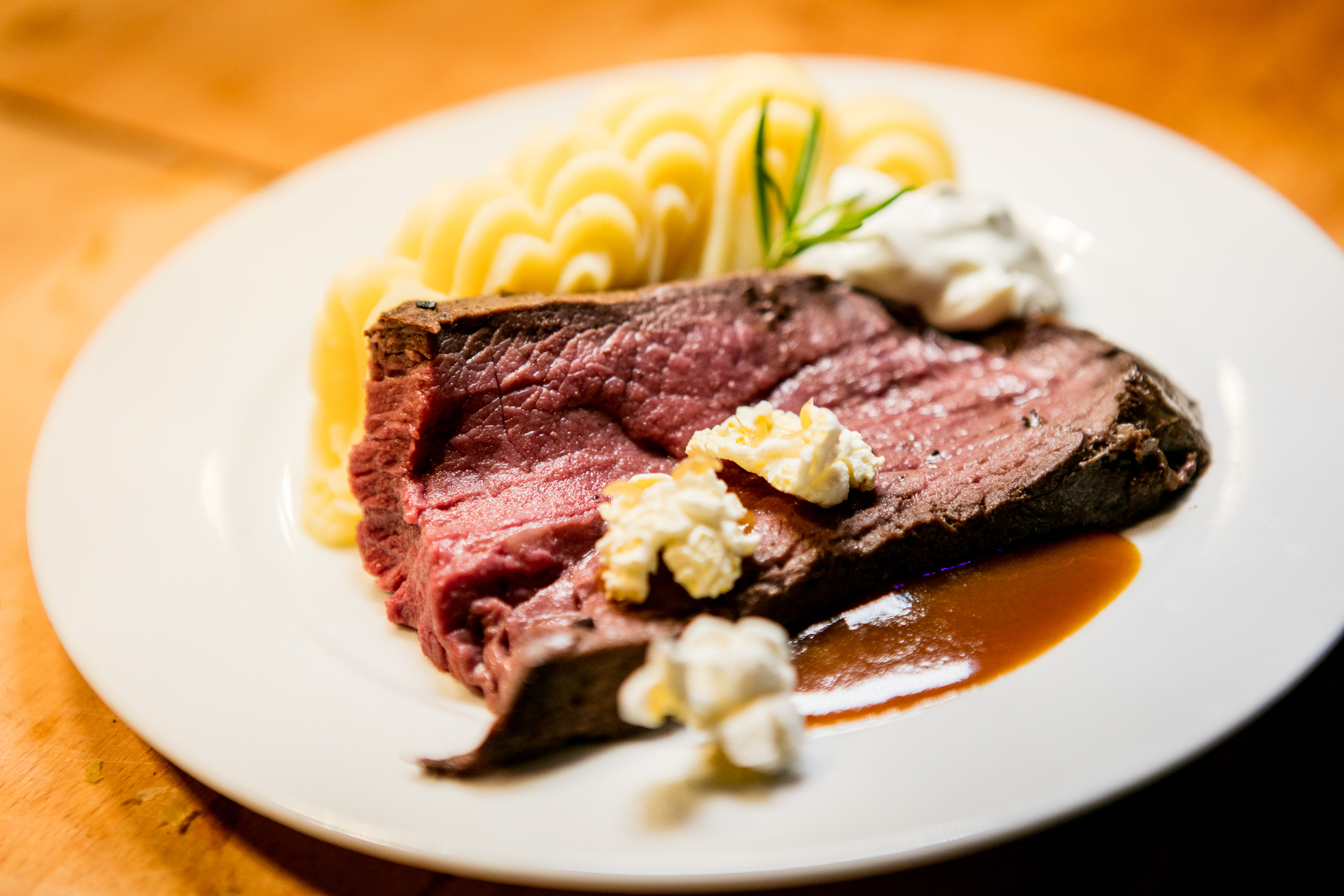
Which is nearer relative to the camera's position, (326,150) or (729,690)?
(729,690)

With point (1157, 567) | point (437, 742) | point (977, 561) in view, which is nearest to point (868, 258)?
point (977, 561)

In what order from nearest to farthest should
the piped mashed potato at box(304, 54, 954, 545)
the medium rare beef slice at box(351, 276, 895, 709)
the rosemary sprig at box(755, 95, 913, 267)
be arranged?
1. the medium rare beef slice at box(351, 276, 895, 709)
2. the piped mashed potato at box(304, 54, 954, 545)
3. the rosemary sprig at box(755, 95, 913, 267)

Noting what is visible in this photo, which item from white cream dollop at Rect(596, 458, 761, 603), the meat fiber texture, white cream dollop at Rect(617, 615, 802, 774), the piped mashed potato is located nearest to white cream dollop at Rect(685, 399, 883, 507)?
the meat fiber texture

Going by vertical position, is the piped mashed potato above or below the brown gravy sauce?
above

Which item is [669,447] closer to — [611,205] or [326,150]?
[611,205]

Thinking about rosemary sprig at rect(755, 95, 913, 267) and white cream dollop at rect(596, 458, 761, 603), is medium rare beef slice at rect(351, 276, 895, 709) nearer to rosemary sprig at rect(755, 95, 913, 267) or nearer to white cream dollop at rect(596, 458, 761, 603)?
white cream dollop at rect(596, 458, 761, 603)

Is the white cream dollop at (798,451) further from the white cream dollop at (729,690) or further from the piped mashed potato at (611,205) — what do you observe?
the piped mashed potato at (611,205)

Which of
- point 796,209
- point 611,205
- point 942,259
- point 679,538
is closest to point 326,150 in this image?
point 611,205
